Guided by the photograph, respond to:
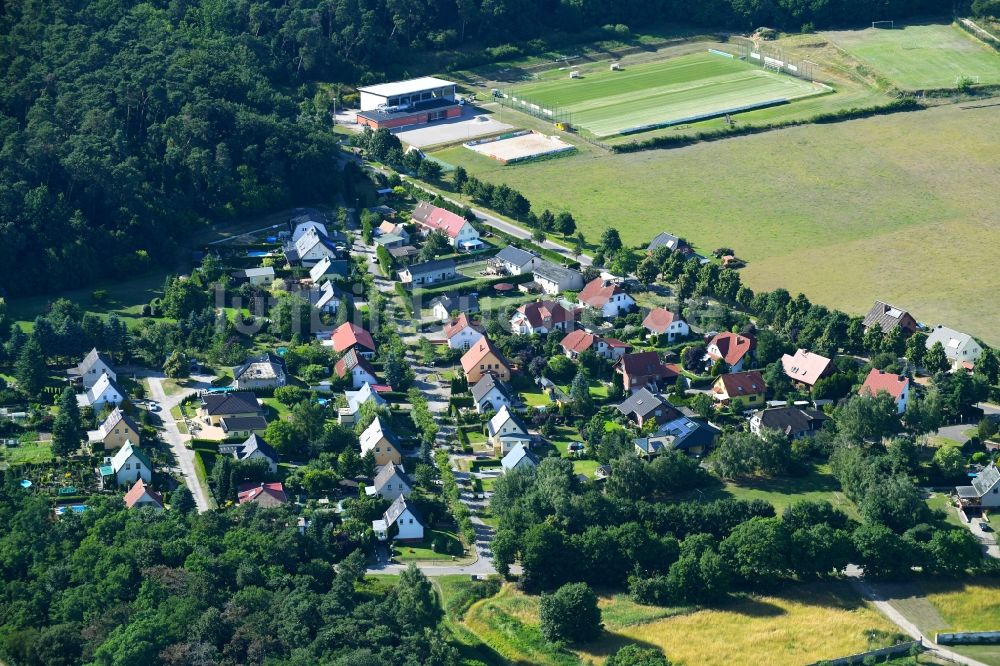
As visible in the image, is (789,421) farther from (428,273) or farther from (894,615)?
(428,273)

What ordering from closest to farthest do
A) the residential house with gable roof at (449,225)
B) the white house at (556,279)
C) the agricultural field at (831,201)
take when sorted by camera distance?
the white house at (556,279) → the agricultural field at (831,201) → the residential house with gable roof at (449,225)

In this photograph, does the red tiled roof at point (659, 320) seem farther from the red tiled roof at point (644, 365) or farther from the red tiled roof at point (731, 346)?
the red tiled roof at point (644, 365)

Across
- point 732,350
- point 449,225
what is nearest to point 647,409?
point 732,350

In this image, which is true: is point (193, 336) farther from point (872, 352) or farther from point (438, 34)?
point (438, 34)

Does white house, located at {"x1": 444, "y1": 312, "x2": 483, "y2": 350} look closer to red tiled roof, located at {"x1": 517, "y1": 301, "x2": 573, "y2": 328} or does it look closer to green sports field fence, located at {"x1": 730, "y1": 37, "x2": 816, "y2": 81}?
red tiled roof, located at {"x1": 517, "y1": 301, "x2": 573, "y2": 328}

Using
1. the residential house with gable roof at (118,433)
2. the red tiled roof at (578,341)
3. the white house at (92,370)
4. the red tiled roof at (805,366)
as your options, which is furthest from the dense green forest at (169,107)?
the red tiled roof at (805,366)

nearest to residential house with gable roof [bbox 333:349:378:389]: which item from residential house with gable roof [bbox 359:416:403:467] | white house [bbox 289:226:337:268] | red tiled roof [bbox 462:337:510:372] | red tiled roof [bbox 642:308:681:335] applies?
red tiled roof [bbox 462:337:510:372]
